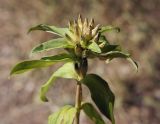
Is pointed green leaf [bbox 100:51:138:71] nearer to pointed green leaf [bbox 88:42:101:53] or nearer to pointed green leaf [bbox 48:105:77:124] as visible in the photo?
pointed green leaf [bbox 88:42:101:53]

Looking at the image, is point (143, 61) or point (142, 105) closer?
point (142, 105)

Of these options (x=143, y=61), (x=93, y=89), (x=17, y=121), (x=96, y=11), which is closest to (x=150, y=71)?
(x=143, y=61)

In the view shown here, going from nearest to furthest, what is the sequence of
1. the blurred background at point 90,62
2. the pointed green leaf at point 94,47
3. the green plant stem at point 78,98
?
1. the pointed green leaf at point 94,47
2. the green plant stem at point 78,98
3. the blurred background at point 90,62

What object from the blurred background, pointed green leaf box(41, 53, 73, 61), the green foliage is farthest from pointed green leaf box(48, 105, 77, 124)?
the blurred background

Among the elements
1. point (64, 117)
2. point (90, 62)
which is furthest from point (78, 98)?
point (90, 62)

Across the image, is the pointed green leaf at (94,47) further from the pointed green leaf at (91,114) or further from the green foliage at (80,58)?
the pointed green leaf at (91,114)

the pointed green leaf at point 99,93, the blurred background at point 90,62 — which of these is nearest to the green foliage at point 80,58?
the pointed green leaf at point 99,93

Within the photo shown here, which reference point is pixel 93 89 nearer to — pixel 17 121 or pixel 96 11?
pixel 17 121

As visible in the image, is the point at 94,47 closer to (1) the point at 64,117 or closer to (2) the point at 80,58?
(2) the point at 80,58
